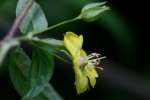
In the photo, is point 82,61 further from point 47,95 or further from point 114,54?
point 114,54

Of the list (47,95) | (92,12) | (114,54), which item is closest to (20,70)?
(47,95)

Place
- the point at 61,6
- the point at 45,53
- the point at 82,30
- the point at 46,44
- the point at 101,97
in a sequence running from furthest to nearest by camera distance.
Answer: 1. the point at 101,97
2. the point at 82,30
3. the point at 61,6
4. the point at 45,53
5. the point at 46,44

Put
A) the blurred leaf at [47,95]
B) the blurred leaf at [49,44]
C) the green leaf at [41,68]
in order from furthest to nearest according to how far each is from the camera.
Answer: the blurred leaf at [47,95] < the green leaf at [41,68] < the blurred leaf at [49,44]

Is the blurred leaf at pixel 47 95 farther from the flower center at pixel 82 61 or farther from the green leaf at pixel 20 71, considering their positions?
the flower center at pixel 82 61

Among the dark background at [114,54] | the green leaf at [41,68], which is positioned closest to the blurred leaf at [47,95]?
the green leaf at [41,68]

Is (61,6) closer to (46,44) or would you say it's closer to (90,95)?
(90,95)

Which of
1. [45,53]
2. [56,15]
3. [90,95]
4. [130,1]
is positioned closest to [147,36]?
[130,1]

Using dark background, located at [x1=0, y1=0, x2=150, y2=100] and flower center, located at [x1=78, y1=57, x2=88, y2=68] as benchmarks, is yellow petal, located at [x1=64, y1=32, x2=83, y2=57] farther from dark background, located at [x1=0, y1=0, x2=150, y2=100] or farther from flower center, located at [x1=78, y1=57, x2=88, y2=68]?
dark background, located at [x1=0, y1=0, x2=150, y2=100]
